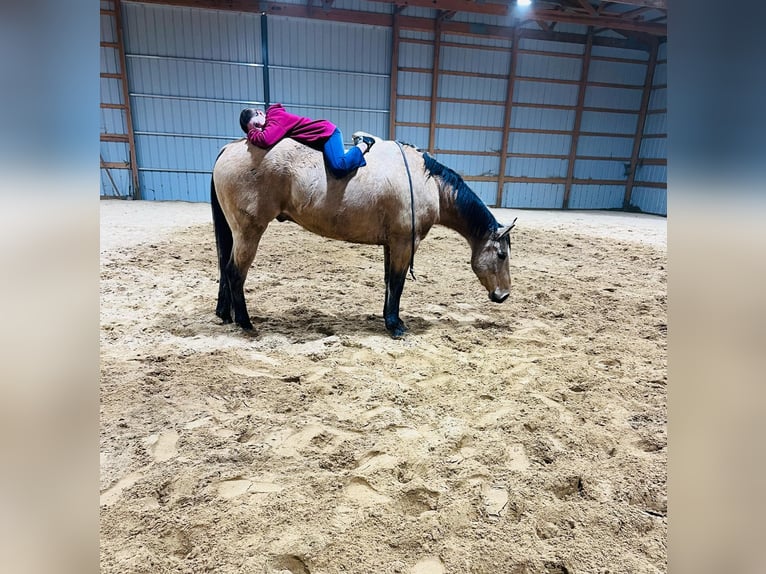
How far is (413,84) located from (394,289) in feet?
30.2

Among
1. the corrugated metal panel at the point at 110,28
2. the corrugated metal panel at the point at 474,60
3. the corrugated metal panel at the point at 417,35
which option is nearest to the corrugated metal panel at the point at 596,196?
the corrugated metal panel at the point at 474,60

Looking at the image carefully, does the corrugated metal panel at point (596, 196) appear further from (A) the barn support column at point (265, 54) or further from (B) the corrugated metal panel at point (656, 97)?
(A) the barn support column at point (265, 54)

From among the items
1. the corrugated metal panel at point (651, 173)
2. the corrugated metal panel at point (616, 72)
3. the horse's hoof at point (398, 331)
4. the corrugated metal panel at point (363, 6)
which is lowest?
the horse's hoof at point (398, 331)

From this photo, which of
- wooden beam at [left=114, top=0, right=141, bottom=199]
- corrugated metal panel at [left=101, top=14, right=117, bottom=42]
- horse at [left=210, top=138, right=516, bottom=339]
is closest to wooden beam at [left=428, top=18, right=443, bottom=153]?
wooden beam at [left=114, top=0, right=141, bottom=199]

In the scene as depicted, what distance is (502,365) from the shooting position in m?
2.86

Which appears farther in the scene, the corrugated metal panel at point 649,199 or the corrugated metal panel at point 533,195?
the corrugated metal panel at point 533,195

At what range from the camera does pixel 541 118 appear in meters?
11.7

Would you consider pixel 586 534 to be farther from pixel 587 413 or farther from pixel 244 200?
pixel 244 200

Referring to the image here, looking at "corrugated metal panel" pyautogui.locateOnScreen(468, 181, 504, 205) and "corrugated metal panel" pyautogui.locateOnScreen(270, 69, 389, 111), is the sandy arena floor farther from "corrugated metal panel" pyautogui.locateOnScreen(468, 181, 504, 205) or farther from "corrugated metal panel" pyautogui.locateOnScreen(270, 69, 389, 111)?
"corrugated metal panel" pyautogui.locateOnScreen(468, 181, 504, 205)

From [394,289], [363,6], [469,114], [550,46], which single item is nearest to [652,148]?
[550,46]

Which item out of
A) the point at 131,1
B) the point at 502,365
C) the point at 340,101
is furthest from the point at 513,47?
the point at 502,365

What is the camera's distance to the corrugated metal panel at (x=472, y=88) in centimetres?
1103

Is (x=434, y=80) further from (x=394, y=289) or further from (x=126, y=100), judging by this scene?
(x=394, y=289)

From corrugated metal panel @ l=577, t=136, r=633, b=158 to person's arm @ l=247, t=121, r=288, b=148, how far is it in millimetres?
11378
